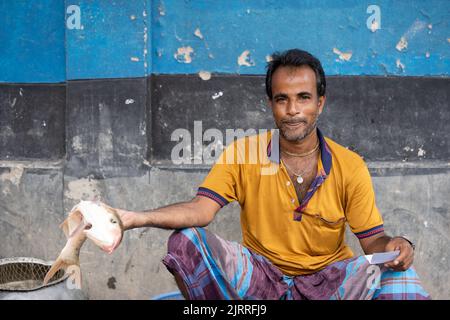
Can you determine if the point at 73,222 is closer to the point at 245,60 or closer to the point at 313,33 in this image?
the point at 245,60

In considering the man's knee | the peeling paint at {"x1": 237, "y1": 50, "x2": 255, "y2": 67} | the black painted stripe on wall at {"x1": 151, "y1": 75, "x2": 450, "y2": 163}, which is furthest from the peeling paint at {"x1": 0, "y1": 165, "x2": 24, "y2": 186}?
the man's knee

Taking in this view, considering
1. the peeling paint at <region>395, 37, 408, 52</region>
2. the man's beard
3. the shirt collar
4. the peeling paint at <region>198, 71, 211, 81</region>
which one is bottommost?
the shirt collar

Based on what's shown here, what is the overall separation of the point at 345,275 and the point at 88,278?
1.85 m

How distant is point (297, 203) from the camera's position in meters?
2.91

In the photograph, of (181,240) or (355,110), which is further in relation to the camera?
(355,110)

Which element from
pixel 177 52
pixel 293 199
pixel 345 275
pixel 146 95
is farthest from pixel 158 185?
pixel 345 275

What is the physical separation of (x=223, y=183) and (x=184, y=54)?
119cm

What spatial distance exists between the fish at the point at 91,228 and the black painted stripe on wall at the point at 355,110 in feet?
5.25

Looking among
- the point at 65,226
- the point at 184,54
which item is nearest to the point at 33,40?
the point at 184,54

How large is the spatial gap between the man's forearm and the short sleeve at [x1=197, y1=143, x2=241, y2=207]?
174 mm

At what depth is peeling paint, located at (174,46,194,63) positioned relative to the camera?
3826mm

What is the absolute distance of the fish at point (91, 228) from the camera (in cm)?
228

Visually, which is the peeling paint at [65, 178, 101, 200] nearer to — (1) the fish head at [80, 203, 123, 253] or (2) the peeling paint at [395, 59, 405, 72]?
(1) the fish head at [80, 203, 123, 253]

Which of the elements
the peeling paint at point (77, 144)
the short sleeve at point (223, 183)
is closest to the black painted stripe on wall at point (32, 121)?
the peeling paint at point (77, 144)
